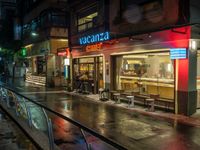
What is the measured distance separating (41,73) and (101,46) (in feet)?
52.3

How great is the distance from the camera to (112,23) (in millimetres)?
16688

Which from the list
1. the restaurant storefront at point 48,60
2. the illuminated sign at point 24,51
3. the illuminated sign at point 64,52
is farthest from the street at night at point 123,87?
the illuminated sign at point 24,51

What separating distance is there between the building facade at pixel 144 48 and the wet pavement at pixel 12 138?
7.05 m

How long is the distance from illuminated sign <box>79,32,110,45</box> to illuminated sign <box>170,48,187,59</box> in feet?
17.6

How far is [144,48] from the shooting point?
1348 centimetres

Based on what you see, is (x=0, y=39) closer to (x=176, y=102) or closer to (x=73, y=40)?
(x=73, y=40)

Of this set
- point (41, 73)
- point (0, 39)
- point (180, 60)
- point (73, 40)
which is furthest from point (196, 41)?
point (0, 39)

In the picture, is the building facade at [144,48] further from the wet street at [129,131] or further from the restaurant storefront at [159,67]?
the wet street at [129,131]

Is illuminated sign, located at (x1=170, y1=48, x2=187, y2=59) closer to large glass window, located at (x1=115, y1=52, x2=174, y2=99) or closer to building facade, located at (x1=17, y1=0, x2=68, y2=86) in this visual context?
large glass window, located at (x1=115, y1=52, x2=174, y2=99)

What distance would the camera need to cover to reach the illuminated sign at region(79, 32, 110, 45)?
52.6 ft

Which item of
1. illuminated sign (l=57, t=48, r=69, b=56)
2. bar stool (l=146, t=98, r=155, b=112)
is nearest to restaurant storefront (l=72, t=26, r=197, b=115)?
bar stool (l=146, t=98, r=155, b=112)

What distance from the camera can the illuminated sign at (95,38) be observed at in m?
16.0

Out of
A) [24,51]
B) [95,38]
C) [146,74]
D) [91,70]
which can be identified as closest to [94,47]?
[95,38]

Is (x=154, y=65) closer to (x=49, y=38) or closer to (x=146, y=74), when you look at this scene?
(x=146, y=74)
